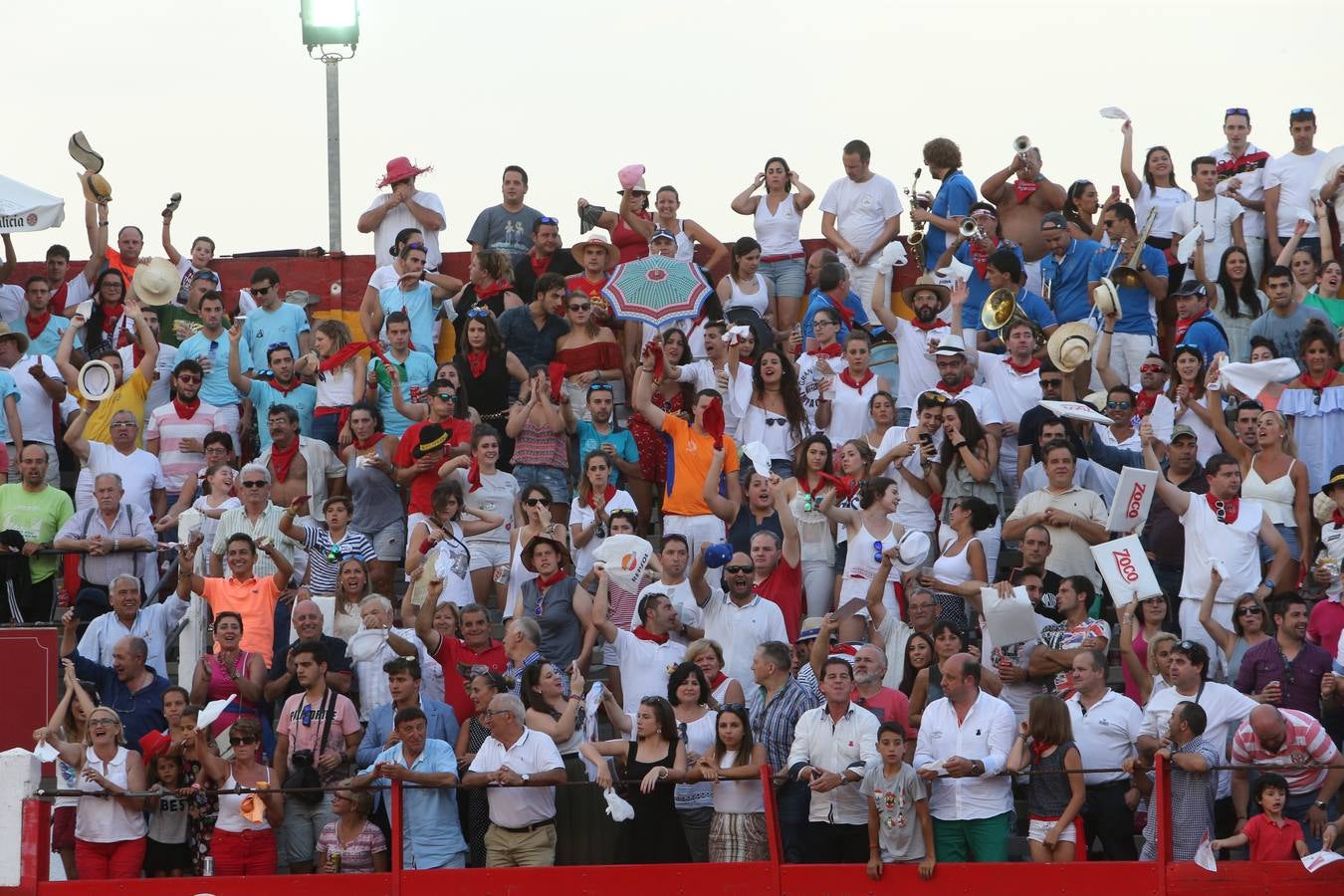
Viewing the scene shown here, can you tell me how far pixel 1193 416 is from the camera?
51.9 feet

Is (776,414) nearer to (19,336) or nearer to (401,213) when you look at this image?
(401,213)

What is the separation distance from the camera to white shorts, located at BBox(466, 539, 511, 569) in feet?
49.1

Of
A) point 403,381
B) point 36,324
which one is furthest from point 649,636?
point 36,324

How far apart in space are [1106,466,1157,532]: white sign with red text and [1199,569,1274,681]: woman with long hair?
1.98 ft

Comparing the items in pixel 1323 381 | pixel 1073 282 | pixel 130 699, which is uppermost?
pixel 1073 282

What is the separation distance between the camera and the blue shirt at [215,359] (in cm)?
1688

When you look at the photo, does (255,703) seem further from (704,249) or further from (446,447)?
(704,249)

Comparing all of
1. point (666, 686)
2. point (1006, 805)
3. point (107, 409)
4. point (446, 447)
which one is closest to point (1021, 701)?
point (1006, 805)

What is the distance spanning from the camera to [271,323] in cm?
1762

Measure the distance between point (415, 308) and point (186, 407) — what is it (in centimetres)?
204

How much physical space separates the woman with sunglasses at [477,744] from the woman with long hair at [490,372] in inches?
141

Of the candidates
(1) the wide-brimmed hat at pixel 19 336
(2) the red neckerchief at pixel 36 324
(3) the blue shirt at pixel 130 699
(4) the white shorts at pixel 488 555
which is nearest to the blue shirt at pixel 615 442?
(4) the white shorts at pixel 488 555

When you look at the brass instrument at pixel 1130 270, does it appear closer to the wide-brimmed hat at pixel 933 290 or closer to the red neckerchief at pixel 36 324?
the wide-brimmed hat at pixel 933 290

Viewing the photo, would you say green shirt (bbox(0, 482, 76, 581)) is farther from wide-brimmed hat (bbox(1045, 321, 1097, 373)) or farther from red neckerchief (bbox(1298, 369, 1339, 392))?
red neckerchief (bbox(1298, 369, 1339, 392))
